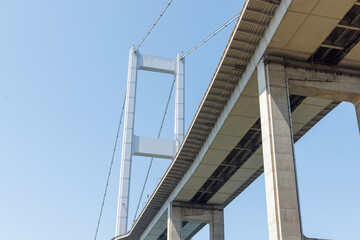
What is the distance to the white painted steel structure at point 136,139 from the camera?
50.7m

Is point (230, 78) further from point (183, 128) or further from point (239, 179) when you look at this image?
point (183, 128)

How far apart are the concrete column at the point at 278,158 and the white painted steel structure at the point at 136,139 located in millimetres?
31187

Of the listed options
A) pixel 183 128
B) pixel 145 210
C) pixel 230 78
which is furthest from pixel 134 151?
pixel 230 78

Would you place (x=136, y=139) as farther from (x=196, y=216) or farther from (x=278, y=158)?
(x=278, y=158)

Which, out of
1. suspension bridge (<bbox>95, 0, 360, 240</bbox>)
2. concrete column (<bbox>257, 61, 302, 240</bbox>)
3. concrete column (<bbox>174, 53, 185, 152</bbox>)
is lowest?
concrete column (<bbox>257, 61, 302, 240</bbox>)

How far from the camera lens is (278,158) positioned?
18438 millimetres

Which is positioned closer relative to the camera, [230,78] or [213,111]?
[230,78]

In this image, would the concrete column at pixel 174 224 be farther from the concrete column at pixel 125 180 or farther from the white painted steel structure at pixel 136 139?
the concrete column at pixel 125 180

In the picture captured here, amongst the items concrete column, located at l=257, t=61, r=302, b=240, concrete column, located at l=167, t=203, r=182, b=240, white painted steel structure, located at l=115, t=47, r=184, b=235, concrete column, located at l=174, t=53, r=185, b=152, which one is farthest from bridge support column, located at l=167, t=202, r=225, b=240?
concrete column, located at l=257, t=61, r=302, b=240

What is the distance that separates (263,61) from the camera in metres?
20.0

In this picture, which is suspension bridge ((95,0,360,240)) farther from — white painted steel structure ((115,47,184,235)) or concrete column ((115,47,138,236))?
concrete column ((115,47,138,236))

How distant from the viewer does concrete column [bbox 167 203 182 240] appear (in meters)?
37.6

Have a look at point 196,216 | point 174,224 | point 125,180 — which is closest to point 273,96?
point 174,224

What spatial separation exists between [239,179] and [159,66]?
2472 centimetres
